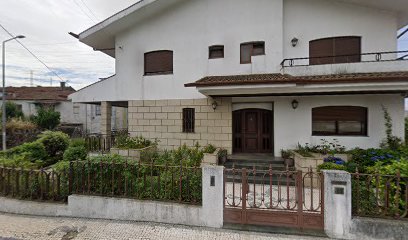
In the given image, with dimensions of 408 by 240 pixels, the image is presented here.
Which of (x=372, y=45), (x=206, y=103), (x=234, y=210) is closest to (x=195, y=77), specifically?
(x=206, y=103)

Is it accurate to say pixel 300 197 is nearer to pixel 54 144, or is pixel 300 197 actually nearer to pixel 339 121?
pixel 339 121

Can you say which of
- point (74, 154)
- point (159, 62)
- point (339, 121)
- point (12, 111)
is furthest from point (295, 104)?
point (12, 111)

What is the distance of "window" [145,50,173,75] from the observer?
34.0ft

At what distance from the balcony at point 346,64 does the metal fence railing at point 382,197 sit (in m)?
5.54

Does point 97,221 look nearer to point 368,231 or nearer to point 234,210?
point 234,210

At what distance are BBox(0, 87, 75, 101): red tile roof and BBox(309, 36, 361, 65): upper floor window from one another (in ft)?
96.1

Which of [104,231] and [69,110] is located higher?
[69,110]

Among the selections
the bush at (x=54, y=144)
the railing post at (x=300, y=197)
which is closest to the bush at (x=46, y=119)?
the bush at (x=54, y=144)

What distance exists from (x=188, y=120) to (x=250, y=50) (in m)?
4.52

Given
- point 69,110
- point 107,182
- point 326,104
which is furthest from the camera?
point 69,110

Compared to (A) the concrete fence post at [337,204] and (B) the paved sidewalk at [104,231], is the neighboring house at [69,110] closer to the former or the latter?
(B) the paved sidewalk at [104,231]

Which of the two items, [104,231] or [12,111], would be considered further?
[12,111]

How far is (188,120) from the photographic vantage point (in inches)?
395

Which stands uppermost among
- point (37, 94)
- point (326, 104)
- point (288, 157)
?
point (37, 94)
